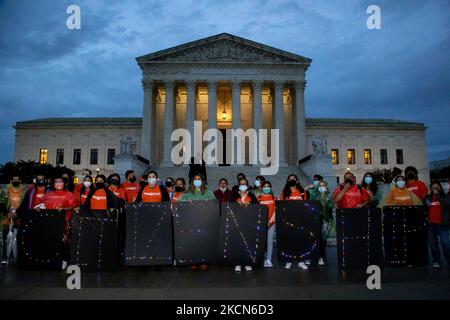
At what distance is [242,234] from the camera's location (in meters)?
7.77

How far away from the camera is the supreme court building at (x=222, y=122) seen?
125ft

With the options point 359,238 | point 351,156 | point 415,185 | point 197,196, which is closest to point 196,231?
point 197,196

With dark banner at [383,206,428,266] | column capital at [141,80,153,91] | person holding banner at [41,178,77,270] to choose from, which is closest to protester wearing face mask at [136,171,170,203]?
person holding banner at [41,178,77,270]

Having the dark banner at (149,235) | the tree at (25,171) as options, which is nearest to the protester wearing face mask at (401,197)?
the dark banner at (149,235)

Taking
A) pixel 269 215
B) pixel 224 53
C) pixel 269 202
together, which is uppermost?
pixel 224 53

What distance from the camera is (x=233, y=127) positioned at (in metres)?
37.2

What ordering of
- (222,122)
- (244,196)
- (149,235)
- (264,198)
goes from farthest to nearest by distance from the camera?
1. (222,122)
2. (264,198)
3. (244,196)
4. (149,235)

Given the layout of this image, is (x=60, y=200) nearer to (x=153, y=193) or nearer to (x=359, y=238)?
(x=153, y=193)

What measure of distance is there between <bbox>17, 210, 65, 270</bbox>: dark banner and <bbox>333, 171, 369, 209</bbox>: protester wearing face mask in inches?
278

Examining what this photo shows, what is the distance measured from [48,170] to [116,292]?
38540 mm

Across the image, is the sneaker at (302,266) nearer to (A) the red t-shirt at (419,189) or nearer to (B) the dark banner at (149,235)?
(B) the dark banner at (149,235)

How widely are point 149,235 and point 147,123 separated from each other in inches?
1255

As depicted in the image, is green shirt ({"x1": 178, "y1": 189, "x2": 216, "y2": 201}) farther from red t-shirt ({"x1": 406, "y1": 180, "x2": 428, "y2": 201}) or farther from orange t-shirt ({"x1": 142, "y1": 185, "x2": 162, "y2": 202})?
red t-shirt ({"x1": 406, "y1": 180, "x2": 428, "y2": 201})

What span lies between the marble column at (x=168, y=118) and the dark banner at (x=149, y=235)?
28557 millimetres
